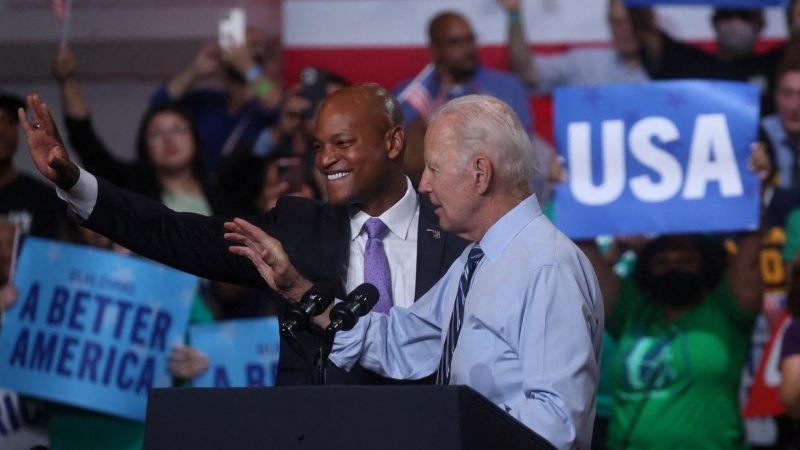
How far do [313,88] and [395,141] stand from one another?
199 centimetres

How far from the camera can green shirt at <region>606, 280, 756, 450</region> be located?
4711 mm

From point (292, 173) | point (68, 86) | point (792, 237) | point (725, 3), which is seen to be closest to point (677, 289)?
point (792, 237)

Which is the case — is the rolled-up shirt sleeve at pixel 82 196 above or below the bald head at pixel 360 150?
below

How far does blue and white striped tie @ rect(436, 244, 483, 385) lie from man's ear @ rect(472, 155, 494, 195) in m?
0.14

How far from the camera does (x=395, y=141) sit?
139 inches

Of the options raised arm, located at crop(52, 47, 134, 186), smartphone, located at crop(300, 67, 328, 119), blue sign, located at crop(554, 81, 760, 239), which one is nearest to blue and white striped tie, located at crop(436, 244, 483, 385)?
blue sign, located at crop(554, 81, 760, 239)

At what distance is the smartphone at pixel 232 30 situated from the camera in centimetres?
587

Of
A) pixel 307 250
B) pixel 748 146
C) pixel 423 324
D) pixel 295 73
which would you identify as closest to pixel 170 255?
pixel 307 250

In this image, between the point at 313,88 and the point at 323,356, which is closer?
A: the point at 323,356

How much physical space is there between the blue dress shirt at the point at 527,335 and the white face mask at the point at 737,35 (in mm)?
3370

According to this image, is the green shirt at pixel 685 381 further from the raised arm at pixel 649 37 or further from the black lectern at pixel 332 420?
the black lectern at pixel 332 420

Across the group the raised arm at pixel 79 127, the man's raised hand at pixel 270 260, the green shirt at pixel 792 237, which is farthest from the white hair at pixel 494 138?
the raised arm at pixel 79 127

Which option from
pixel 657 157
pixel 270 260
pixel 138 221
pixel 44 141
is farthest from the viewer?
pixel 657 157

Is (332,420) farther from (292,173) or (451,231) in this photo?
(292,173)
